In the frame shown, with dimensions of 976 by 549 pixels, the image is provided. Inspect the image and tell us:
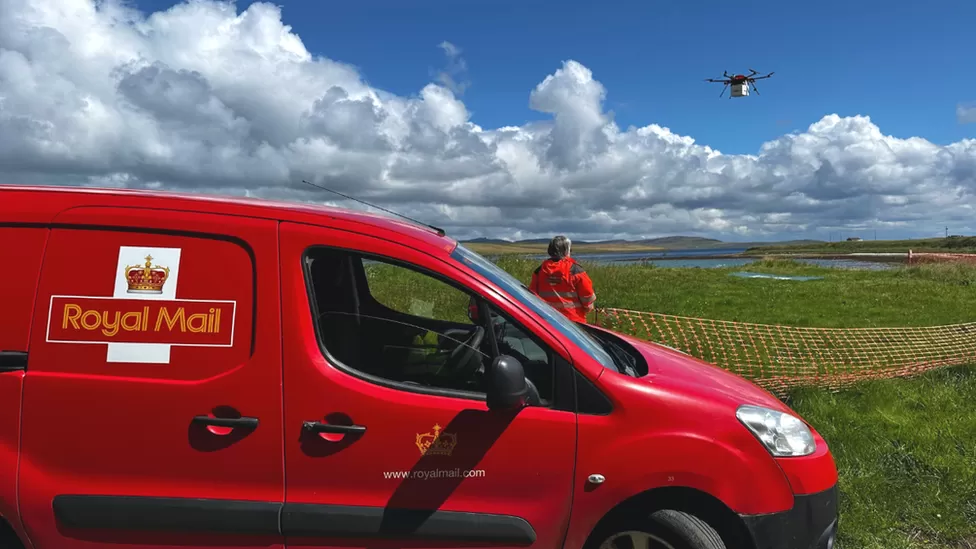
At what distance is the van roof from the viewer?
8.11ft

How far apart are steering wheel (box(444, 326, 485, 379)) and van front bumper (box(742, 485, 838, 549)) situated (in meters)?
1.33

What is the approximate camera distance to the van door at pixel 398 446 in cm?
240

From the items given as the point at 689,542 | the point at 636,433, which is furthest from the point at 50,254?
the point at 689,542

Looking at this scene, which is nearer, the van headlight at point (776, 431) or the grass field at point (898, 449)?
the van headlight at point (776, 431)

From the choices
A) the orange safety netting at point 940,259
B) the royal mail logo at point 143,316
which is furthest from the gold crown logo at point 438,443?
the orange safety netting at point 940,259

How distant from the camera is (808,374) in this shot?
25.8ft

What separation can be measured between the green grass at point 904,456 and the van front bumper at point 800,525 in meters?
1.22

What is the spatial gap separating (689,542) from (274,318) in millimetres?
1944

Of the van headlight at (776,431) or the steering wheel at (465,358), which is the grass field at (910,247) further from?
the steering wheel at (465,358)

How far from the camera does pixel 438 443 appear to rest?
2436 mm

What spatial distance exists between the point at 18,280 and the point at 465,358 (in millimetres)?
1848

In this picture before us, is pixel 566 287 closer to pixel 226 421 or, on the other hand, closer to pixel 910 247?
pixel 226 421

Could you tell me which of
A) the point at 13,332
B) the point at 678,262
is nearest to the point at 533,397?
the point at 13,332

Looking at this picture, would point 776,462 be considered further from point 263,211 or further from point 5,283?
point 5,283
